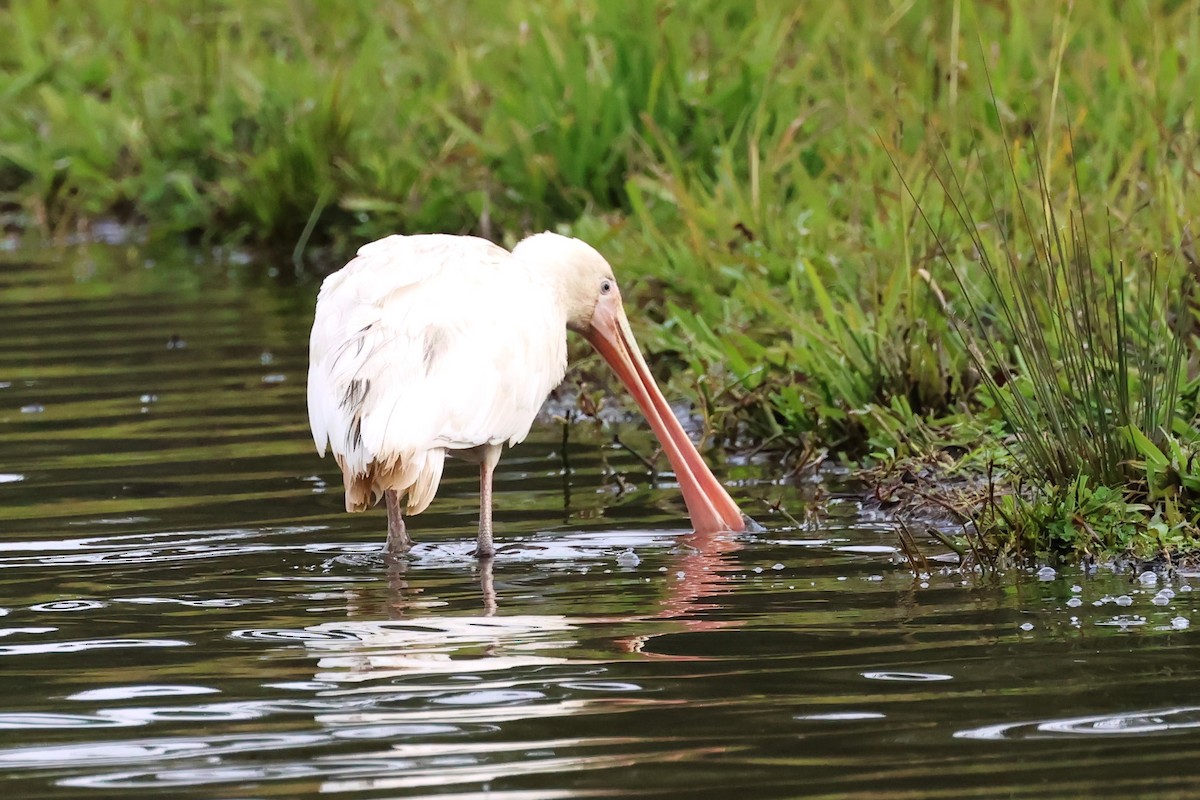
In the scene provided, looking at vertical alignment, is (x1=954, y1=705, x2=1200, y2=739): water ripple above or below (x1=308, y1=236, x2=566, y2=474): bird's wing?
below

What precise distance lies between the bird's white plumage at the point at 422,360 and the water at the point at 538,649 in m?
0.33

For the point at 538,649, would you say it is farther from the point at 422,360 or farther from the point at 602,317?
the point at 602,317

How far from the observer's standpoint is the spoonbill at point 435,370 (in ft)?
19.0

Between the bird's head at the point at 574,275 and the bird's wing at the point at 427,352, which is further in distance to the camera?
the bird's head at the point at 574,275

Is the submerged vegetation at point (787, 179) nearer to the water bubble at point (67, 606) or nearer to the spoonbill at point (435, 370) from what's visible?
the spoonbill at point (435, 370)

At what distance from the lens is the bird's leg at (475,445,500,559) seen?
6.08m

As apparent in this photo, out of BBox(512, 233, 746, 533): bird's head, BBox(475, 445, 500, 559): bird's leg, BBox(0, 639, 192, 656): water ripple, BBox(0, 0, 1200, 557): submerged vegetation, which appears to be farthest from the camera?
BBox(512, 233, 746, 533): bird's head

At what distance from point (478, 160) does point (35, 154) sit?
4.40 metres

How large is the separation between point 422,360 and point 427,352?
40 mm

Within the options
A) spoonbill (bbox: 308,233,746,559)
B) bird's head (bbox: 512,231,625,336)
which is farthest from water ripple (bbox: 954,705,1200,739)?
bird's head (bbox: 512,231,625,336)

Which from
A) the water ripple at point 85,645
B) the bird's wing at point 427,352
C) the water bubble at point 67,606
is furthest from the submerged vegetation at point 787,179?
the water bubble at point 67,606

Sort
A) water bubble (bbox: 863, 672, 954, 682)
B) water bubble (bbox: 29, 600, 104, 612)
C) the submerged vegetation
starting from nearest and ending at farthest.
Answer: water bubble (bbox: 863, 672, 954, 682) < water bubble (bbox: 29, 600, 104, 612) < the submerged vegetation

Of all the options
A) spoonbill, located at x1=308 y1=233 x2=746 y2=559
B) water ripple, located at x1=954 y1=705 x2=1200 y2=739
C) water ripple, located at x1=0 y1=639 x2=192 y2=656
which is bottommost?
water ripple, located at x1=954 y1=705 x2=1200 y2=739

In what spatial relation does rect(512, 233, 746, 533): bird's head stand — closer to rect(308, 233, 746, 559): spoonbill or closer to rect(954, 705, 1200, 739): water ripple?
rect(308, 233, 746, 559): spoonbill
